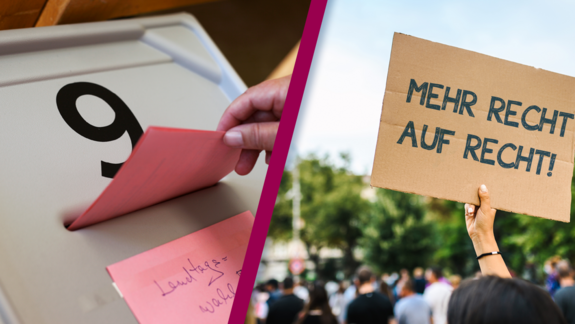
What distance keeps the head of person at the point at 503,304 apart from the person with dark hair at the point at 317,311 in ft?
6.73

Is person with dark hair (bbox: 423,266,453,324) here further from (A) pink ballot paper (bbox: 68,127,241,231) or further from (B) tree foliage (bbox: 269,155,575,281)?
(B) tree foliage (bbox: 269,155,575,281)

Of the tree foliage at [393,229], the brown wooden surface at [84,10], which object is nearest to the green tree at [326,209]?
the tree foliage at [393,229]

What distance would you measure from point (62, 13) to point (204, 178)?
55 cm

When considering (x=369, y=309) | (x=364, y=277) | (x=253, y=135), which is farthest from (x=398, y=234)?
(x=253, y=135)

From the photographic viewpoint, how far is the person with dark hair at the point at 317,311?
2.54 meters

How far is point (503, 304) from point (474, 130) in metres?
0.31

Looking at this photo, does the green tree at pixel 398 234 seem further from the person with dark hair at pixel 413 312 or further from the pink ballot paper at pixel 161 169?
the pink ballot paper at pixel 161 169

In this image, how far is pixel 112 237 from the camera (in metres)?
0.61

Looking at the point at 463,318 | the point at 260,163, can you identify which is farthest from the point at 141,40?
the point at 463,318

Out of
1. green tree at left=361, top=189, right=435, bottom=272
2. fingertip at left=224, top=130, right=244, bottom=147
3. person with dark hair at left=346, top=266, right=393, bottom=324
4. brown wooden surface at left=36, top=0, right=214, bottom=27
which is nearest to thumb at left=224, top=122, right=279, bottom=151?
fingertip at left=224, top=130, right=244, bottom=147

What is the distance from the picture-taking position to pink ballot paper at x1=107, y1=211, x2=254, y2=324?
0.57 metres

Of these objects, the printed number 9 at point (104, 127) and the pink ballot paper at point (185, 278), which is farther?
the printed number 9 at point (104, 127)

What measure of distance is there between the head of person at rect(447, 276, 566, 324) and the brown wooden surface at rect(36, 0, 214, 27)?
1.05 m

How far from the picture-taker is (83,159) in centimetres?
66
